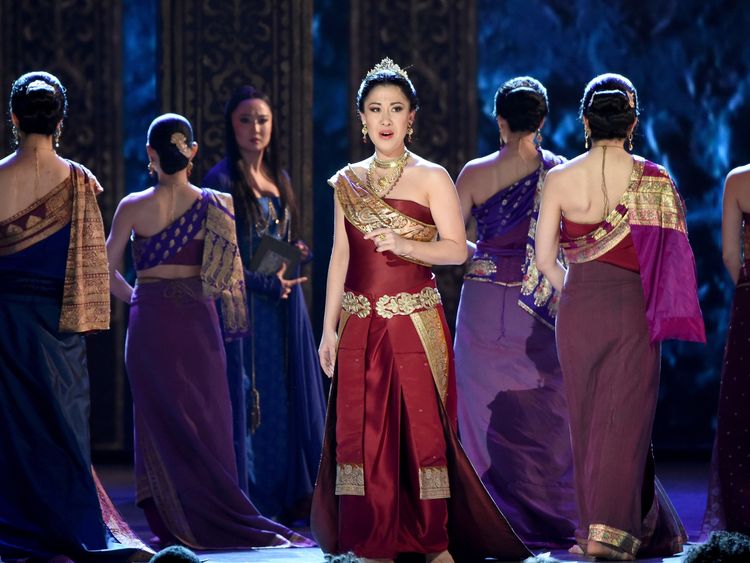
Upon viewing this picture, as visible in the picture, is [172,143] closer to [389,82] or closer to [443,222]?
[389,82]

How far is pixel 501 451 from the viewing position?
6418 millimetres

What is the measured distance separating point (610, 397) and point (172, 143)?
81.5 inches

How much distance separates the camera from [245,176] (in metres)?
7.26

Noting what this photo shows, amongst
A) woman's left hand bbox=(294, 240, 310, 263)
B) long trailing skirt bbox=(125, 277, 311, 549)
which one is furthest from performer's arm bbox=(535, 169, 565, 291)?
woman's left hand bbox=(294, 240, 310, 263)

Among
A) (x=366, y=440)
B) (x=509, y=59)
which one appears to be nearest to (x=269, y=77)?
(x=509, y=59)

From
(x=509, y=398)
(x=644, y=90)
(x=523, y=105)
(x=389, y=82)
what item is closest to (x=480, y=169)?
(x=523, y=105)

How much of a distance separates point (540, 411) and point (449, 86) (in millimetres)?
2937

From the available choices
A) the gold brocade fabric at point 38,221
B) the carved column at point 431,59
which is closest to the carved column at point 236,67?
the carved column at point 431,59

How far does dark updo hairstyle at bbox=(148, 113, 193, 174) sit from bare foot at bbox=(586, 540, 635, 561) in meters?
2.25

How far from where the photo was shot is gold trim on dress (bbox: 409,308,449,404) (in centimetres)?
522

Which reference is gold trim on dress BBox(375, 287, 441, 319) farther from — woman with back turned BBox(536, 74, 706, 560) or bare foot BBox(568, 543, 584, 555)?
bare foot BBox(568, 543, 584, 555)

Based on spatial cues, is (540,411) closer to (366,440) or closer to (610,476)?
(610,476)

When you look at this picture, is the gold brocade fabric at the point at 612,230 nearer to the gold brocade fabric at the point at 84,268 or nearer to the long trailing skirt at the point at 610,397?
the long trailing skirt at the point at 610,397

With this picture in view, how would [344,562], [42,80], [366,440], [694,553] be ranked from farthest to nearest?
[42,80] < [366,440] < [344,562] < [694,553]
